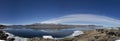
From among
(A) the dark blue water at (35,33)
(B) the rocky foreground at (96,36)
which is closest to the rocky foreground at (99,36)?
(B) the rocky foreground at (96,36)

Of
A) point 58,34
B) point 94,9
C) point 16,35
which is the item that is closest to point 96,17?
point 94,9

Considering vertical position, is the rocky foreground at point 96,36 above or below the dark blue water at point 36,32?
below

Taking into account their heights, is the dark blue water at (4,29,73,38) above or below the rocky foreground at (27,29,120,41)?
above

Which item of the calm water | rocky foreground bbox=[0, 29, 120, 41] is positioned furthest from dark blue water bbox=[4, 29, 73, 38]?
rocky foreground bbox=[0, 29, 120, 41]

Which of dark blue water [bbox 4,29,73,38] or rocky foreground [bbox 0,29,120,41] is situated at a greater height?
dark blue water [bbox 4,29,73,38]

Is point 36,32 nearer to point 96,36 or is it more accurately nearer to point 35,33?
point 35,33

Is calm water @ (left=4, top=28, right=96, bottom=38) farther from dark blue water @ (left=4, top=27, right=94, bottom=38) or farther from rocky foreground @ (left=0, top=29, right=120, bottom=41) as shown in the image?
rocky foreground @ (left=0, top=29, right=120, bottom=41)

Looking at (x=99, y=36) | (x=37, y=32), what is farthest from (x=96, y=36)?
(x=37, y=32)

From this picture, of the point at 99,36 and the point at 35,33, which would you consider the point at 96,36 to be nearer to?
the point at 99,36

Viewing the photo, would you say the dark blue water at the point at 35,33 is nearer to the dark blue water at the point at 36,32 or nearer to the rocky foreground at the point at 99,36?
the dark blue water at the point at 36,32

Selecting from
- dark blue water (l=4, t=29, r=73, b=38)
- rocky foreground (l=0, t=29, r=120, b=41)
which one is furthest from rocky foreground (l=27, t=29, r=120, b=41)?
dark blue water (l=4, t=29, r=73, b=38)

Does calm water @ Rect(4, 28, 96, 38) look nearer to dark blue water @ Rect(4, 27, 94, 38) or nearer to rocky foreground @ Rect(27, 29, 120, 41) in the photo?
dark blue water @ Rect(4, 27, 94, 38)

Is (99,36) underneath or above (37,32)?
underneath

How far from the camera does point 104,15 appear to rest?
23.3ft
